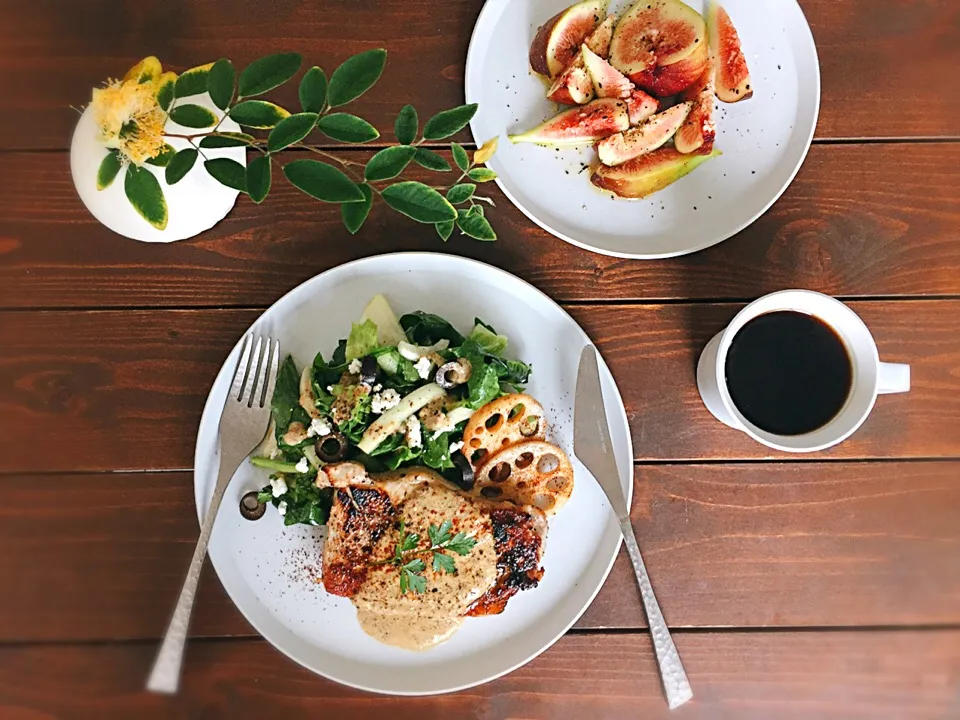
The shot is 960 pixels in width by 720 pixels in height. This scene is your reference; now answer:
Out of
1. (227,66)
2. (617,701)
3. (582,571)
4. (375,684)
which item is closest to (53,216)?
(227,66)

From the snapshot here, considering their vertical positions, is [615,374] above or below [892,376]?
below

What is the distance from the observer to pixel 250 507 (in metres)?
1.64

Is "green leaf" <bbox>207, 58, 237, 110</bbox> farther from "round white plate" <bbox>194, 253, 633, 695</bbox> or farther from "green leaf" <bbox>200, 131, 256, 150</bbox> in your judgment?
"round white plate" <bbox>194, 253, 633, 695</bbox>

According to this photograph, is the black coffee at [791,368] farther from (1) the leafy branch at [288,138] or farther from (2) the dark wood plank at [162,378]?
(1) the leafy branch at [288,138]

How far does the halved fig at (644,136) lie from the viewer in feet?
5.37

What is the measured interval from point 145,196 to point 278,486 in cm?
65

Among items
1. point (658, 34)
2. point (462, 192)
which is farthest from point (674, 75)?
point (462, 192)

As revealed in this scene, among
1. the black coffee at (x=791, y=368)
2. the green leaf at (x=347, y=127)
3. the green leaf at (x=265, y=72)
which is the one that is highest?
the green leaf at (x=265, y=72)

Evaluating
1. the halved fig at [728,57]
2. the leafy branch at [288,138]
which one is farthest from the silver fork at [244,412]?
the halved fig at [728,57]

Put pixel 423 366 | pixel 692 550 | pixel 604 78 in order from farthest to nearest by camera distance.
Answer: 1. pixel 692 550
2. pixel 604 78
3. pixel 423 366

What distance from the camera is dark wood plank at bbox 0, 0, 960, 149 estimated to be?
1.71 metres

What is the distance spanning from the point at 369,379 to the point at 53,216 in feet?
2.84

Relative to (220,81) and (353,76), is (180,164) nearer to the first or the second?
(220,81)

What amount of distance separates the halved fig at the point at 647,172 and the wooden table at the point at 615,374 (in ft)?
0.54
